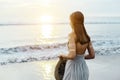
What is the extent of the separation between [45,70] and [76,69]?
Answer: 4607mm

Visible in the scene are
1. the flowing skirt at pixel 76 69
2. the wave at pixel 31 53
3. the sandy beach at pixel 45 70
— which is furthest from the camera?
the wave at pixel 31 53

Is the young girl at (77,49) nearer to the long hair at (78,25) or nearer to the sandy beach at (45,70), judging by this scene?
the long hair at (78,25)

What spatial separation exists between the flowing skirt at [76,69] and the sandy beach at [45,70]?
140 inches

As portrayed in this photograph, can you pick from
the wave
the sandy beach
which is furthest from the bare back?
the wave

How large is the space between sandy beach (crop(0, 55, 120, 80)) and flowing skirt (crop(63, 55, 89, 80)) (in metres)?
3.55

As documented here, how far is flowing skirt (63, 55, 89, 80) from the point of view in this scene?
15.6ft

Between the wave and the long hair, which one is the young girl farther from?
the wave

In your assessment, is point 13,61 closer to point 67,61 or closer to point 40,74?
point 40,74

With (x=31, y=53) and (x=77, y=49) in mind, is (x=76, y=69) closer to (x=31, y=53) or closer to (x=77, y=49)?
(x=77, y=49)

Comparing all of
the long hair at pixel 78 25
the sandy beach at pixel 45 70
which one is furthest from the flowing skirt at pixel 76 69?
the sandy beach at pixel 45 70

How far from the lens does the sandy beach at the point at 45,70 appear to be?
863cm

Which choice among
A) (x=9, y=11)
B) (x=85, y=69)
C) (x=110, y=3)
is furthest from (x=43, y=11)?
(x=85, y=69)

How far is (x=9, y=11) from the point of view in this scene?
40.8 meters

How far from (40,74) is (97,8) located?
41.4m
